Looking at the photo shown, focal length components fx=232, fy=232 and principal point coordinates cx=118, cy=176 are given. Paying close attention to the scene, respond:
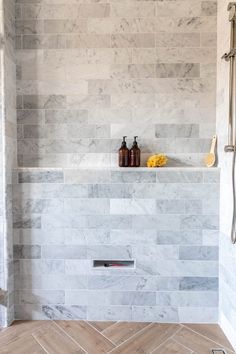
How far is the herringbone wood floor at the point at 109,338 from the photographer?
1.50 meters

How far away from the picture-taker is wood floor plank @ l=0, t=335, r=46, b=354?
4.88ft

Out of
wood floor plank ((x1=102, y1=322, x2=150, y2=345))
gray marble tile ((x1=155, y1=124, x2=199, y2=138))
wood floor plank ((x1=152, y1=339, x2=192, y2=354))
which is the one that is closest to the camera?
wood floor plank ((x1=152, y1=339, x2=192, y2=354))

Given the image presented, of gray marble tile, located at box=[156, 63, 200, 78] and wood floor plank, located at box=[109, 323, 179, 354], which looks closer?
wood floor plank, located at box=[109, 323, 179, 354]

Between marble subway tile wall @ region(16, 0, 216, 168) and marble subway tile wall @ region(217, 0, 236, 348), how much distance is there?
0.09m

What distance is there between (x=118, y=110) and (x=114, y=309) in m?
1.54

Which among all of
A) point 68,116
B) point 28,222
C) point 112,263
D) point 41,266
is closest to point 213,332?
point 112,263

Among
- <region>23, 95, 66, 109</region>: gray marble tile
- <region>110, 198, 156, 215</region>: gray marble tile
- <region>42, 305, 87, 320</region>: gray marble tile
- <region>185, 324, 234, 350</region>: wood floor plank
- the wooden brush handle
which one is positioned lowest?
<region>185, 324, 234, 350</region>: wood floor plank

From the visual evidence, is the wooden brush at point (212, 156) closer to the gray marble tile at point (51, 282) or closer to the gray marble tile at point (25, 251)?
the gray marble tile at point (51, 282)

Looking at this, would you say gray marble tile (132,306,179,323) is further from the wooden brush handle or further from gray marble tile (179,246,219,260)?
the wooden brush handle

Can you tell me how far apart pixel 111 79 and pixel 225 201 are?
4.11 ft

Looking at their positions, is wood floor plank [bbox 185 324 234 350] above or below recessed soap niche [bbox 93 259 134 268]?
below

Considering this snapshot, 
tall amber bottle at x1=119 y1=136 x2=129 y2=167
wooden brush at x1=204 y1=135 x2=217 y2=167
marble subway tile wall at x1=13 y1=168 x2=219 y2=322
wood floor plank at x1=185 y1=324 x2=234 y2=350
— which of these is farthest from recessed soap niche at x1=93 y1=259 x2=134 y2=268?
wooden brush at x1=204 y1=135 x2=217 y2=167

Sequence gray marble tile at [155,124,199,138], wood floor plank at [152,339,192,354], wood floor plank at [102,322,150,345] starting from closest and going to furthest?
1. wood floor plank at [152,339,192,354]
2. wood floor plank at [102,322,150,345]
3. gray marble tile at [155,124,199,138]

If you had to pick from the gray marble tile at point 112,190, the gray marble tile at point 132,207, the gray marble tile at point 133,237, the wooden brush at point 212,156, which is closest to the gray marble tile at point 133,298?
the gray marble tile at point 133,237
